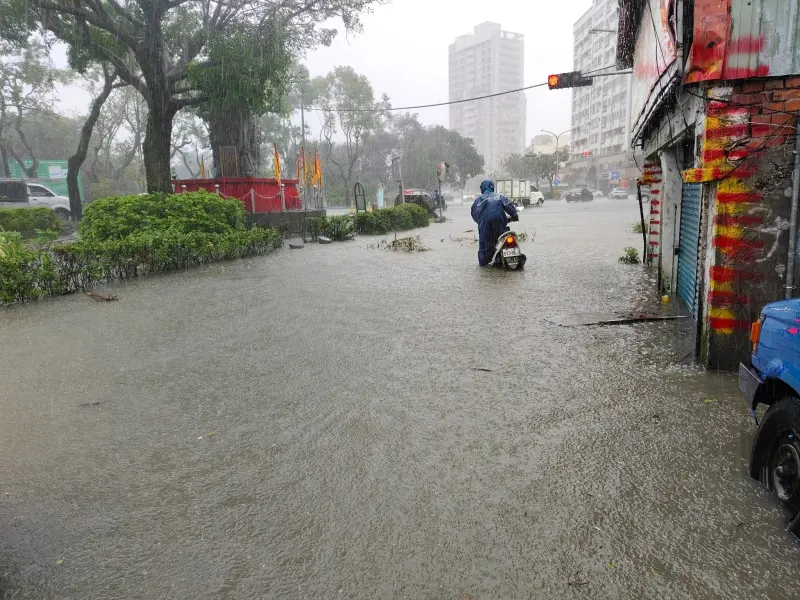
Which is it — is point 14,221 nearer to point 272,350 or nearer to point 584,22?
point 272,350

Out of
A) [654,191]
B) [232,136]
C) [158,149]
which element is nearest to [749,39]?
[654,191]

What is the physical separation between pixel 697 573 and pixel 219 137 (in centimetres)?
2383

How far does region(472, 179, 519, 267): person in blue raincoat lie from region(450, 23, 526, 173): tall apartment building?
127933 mm

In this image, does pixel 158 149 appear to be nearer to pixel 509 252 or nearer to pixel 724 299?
pixel 509 252

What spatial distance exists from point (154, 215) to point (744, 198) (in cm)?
1235

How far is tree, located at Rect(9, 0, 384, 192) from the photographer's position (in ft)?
59.0

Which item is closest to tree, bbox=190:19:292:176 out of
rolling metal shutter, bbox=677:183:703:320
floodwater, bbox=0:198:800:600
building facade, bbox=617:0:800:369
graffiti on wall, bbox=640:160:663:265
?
graffiti on wall, bbox=640:160:663:265

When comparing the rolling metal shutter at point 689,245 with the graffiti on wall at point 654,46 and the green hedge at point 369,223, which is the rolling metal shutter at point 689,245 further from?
the green hedge at point 369,223

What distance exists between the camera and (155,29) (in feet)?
60.0

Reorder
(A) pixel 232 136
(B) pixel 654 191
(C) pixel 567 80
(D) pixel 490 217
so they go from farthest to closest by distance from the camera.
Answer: (A) pixel 232 136, (C) pixel 567 80, (D) pixel 490 217, (B) pixel 654 191

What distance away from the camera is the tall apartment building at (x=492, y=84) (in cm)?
13788

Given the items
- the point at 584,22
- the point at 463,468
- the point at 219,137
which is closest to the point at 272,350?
the point at 463,468

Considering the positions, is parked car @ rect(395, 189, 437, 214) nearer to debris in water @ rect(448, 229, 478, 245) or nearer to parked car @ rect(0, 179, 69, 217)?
debris in water @ rect(448, 229, 478, 245)

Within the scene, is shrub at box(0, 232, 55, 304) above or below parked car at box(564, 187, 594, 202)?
below
